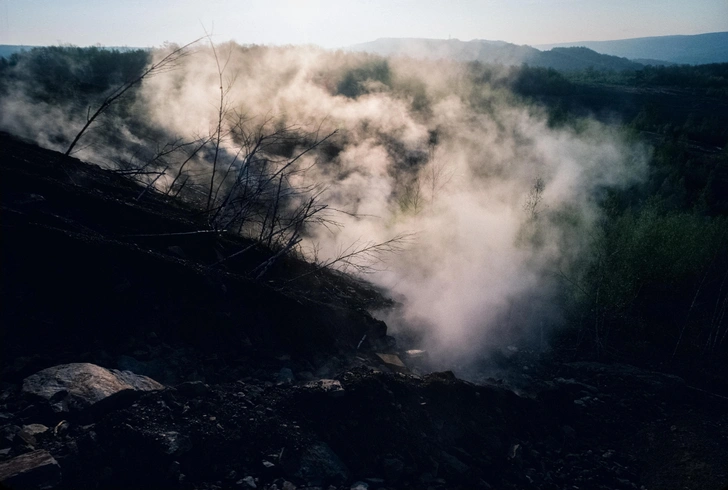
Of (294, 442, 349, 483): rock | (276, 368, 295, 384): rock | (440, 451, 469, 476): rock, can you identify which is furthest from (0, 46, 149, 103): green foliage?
(440, 451, 469, 476): rock

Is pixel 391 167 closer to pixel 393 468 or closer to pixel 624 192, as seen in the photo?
pixel 624 192

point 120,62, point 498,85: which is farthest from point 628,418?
point 498,85

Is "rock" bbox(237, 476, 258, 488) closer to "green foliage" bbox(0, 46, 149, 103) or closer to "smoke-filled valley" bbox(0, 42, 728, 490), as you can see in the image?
"smoke-filled valley" bbox(0, 42, 728, 490)

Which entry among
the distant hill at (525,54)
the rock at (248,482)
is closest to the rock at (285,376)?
the rock at (248,482)

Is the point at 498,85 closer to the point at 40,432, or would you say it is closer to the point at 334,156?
the point at 334,156

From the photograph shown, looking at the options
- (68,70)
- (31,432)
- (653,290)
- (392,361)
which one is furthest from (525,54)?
(31,432)

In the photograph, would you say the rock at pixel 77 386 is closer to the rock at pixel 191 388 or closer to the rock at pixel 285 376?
the rock at pixel 191 388
